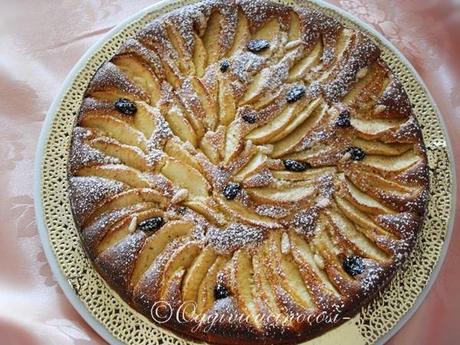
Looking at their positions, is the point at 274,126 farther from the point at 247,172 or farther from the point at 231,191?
the point at 231,191

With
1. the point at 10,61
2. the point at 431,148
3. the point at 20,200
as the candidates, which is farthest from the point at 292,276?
the point at 10,61

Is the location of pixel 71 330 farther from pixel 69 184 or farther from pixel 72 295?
pixel 69 184

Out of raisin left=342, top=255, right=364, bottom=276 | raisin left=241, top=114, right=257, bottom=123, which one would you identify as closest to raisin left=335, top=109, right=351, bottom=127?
raisin left=241, top=114, right=257, bottom=123

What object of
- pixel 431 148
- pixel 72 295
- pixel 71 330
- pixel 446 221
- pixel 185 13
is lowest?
pixel 71 330

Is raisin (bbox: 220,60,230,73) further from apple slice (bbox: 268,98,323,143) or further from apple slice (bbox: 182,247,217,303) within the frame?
apple slice (bbox: 182,247,217,303)

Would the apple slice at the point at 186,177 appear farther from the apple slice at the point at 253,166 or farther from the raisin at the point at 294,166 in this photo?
the raisin at the point at 294,166

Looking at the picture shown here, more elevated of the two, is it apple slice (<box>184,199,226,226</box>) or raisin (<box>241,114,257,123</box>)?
raisin (<box>241,114,257,123</box>)

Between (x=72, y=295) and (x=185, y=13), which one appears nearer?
(x=72, y=295)
